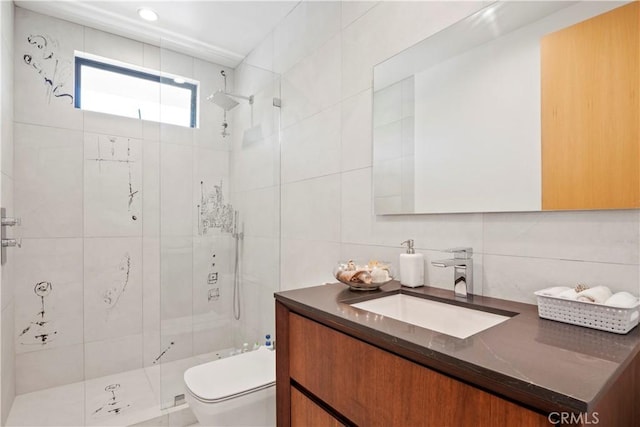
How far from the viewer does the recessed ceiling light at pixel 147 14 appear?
2273 millimetres

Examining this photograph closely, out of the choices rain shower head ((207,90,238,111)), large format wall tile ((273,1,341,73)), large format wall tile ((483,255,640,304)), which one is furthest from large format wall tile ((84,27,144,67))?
large format wall tile ((483,255,640,304))

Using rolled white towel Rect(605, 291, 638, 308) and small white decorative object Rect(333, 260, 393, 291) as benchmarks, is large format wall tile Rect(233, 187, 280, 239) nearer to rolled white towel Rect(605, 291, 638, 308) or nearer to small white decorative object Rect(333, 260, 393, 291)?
small white decorative object Rect(333, 260, 393, 291)

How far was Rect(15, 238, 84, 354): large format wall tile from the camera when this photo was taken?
7.48ft

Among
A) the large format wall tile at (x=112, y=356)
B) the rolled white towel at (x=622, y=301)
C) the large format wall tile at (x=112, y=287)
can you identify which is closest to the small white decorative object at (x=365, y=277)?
the rolled white towel at (x=622, y=301)

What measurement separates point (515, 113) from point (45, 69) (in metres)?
3.00

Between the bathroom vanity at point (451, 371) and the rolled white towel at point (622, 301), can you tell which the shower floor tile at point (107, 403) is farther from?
the rolled white towel at point (622, 301)

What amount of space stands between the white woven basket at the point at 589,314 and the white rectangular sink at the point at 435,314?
121mm

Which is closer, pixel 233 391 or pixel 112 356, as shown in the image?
pixel 233 391

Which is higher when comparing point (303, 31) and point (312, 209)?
point (303, 31)

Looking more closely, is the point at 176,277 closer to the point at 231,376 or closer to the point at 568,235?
the point at 231,376

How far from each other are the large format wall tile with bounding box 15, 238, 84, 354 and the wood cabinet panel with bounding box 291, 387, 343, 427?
7.11ft

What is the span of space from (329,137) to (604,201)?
50.0 inches

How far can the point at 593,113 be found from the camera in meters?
0.91

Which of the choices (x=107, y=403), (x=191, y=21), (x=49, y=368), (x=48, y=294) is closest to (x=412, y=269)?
(x=107, y=403)
